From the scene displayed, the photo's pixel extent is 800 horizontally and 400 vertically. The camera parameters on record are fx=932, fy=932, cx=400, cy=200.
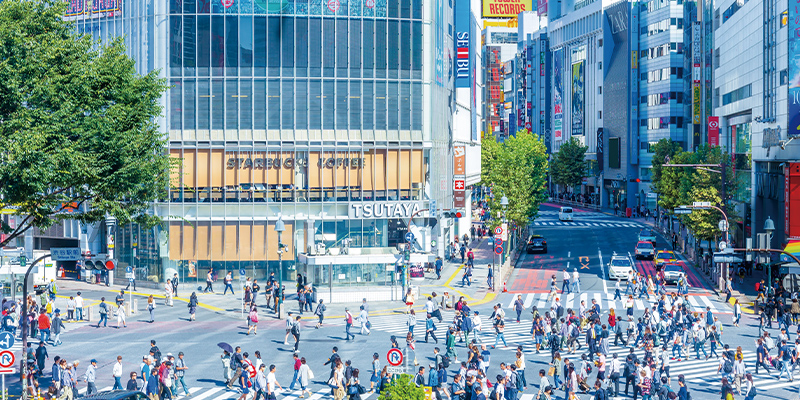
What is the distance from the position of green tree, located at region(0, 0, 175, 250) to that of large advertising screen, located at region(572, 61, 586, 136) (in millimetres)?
124101

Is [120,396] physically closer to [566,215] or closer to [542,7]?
[566,215]

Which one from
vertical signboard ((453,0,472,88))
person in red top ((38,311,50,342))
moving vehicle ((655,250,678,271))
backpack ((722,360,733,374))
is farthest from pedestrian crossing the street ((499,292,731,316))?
vertical signboard ((453,0,472,88))

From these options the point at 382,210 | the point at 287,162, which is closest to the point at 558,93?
the point at 382,210

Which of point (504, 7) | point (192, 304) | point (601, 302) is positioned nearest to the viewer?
point (192, 304)

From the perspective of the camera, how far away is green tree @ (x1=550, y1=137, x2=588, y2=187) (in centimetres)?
14725

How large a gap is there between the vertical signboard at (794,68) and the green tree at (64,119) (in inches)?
1676

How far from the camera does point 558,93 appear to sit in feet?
541

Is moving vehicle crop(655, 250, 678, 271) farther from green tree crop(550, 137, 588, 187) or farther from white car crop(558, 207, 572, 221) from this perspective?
green tree crop(550, 137, 588, 187)

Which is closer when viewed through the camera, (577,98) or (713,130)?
(713,130)

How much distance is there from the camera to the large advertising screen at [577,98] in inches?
5989

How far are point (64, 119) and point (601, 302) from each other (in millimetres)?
33190

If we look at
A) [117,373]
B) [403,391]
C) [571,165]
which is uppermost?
[571,165]

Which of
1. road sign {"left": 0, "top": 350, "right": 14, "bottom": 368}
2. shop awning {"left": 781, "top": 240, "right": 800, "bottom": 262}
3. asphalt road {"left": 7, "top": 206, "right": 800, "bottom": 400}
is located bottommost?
asphalt road {"left": 7, "top": 206, "right": 800, "bottom": 400}

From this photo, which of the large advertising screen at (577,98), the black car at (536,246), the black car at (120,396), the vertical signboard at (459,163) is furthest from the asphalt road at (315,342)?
the large advertising screen at (577,98)
